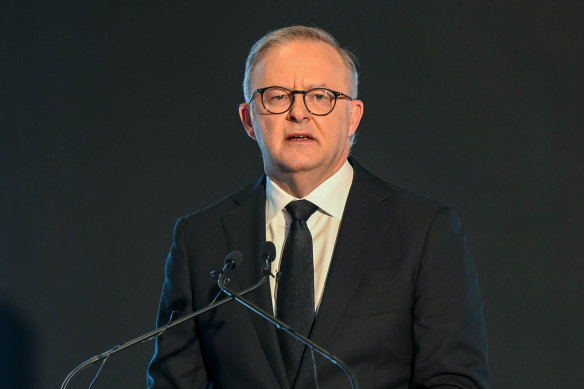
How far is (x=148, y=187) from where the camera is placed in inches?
118

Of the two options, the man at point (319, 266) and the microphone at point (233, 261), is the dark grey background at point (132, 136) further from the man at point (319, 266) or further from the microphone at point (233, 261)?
the microphone at point (233, 261)

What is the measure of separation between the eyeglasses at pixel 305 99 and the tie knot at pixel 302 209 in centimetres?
23

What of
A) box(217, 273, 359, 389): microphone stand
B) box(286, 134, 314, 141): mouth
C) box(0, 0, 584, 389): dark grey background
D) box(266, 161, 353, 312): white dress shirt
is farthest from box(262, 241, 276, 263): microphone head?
box(0, 0, 584, 389): dark grey background

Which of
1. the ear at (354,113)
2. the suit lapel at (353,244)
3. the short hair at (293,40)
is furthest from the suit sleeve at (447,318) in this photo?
the short hair at (293,40)

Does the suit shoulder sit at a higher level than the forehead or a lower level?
lower

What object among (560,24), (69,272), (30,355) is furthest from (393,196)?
(30,355)

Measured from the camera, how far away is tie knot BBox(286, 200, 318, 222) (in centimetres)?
199

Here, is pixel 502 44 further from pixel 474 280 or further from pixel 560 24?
pixel 474 280

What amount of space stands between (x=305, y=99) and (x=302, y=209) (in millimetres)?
280

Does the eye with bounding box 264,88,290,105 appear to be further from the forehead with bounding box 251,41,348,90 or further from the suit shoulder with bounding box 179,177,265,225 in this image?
the suit shoulder with bounding box 179,177,265,225

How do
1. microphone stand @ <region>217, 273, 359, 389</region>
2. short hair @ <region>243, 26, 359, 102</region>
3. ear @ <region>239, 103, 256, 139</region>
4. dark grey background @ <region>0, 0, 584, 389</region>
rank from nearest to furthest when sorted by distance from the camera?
microphone stand @ <region>217, 273, 359, 389</region>
short hair @ <region>243, 26, 359, 102</region>
ear @ <region>239, 103, 256, 139</region>
dark grey background @ <region>0, 0, 584, 389</region>

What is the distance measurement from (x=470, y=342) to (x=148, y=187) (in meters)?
1.59

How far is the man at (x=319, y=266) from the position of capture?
1806mm

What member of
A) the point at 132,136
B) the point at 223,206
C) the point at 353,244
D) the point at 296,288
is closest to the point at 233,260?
the point at 296,288
